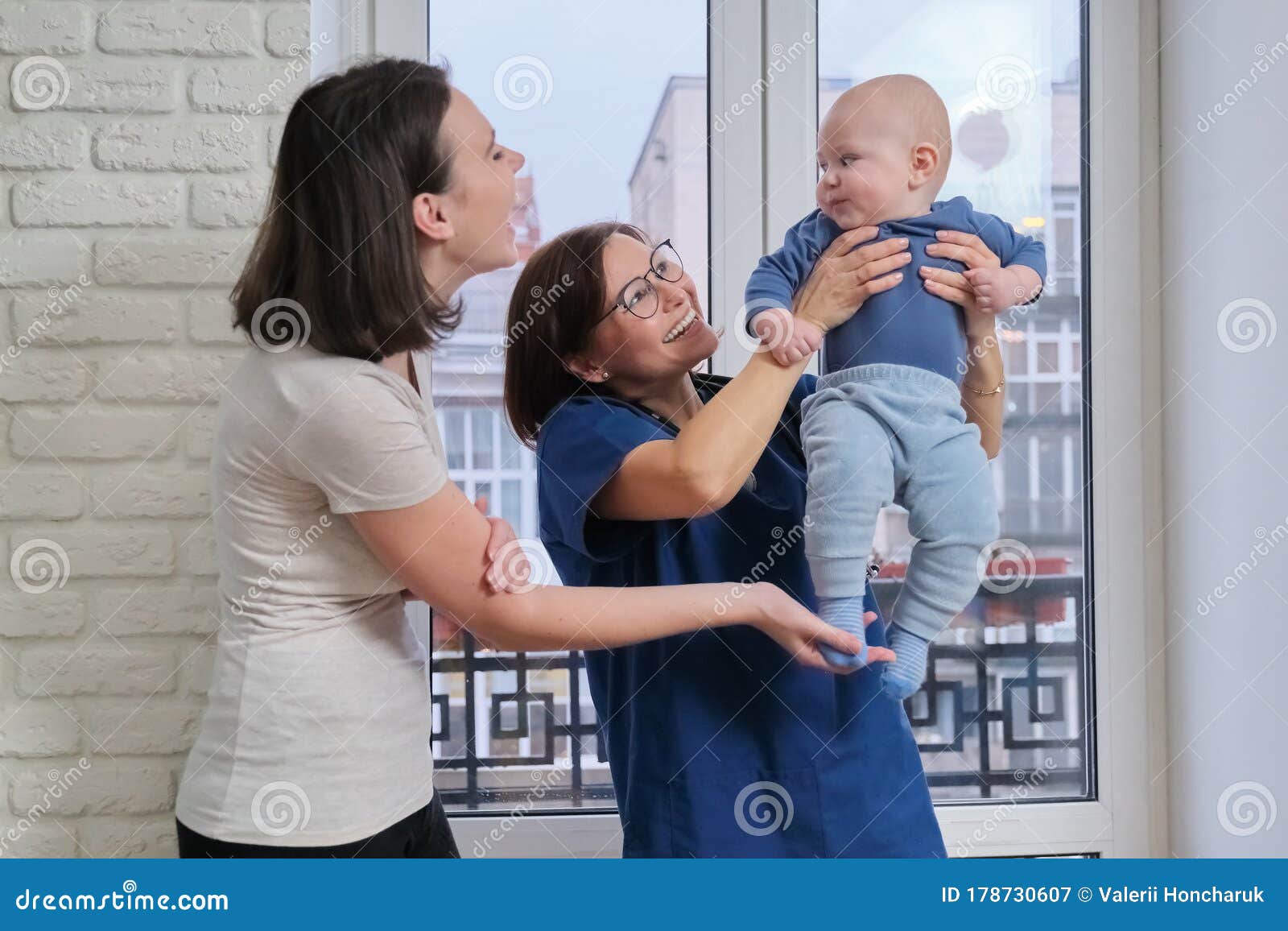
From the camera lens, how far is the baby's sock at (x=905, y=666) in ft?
4.31

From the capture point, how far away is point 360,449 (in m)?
1.11

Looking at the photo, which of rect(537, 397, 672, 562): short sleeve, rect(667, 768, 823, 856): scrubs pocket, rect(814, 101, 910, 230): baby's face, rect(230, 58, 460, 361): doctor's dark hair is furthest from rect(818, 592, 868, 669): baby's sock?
rect(230, 58, 460, 361): doctor's dark hair

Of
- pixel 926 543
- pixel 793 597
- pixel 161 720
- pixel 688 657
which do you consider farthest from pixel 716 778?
pixel 161 720

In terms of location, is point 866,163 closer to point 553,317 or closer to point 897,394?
point 897,394

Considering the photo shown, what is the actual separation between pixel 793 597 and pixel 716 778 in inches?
10.1

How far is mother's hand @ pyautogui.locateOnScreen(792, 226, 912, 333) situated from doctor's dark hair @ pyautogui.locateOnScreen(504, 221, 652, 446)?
25cm

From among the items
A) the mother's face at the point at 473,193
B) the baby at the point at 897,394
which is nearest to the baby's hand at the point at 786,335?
the baby at the point at 897,394

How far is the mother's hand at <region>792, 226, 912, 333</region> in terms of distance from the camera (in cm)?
128

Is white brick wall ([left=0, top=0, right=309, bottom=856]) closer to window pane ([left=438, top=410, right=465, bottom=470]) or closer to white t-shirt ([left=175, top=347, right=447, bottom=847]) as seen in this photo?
window pane ([left=438, top=410, right=465, bottom=470])

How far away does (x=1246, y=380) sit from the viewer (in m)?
1.74

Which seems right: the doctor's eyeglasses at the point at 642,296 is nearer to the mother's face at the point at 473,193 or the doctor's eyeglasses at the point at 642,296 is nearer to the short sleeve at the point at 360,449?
the mother's face at the point at 473,193

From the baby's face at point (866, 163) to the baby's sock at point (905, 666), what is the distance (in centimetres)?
54

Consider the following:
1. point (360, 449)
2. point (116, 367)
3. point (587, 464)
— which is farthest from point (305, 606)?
point (116, 367)

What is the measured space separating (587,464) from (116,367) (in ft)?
2.92
